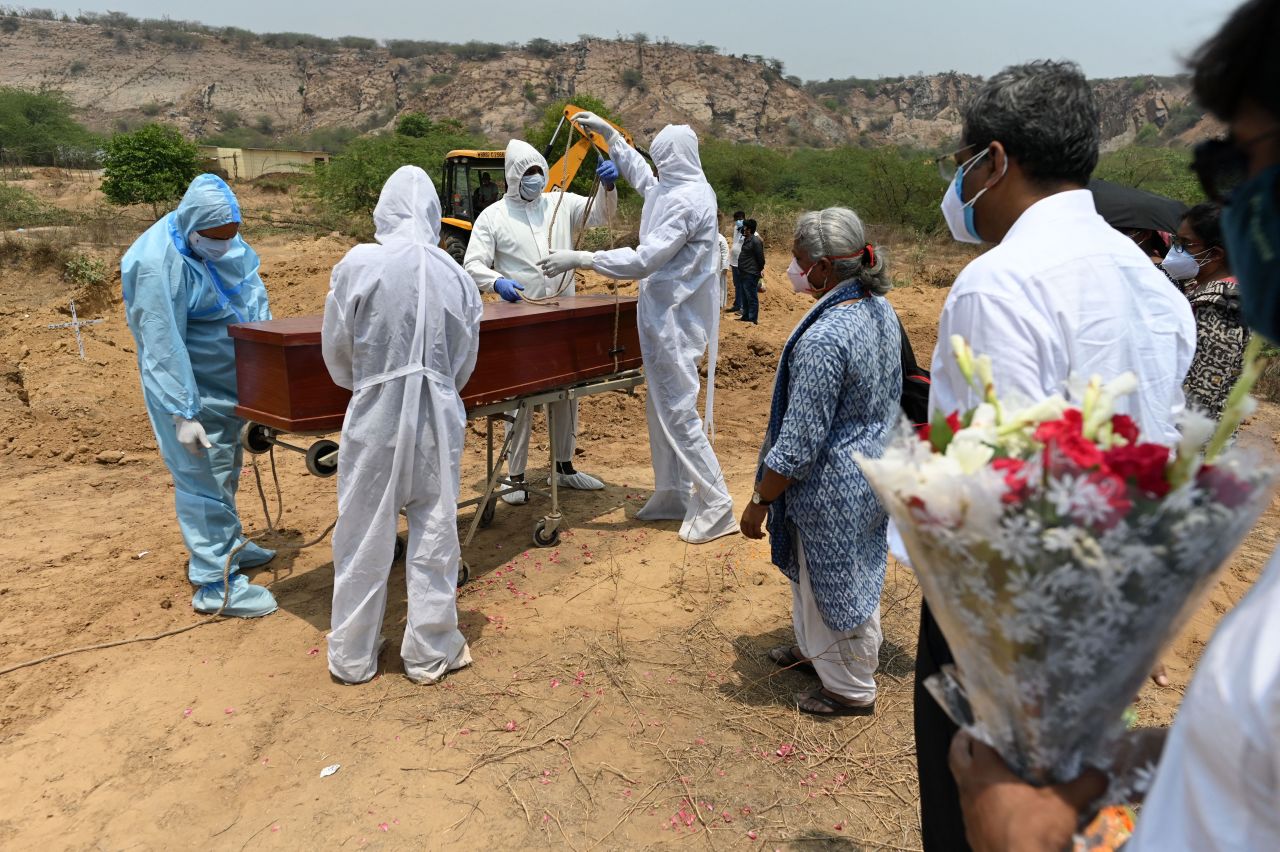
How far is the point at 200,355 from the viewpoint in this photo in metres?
3.91

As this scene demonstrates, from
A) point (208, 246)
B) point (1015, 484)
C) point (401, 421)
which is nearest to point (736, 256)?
point (208, 246)

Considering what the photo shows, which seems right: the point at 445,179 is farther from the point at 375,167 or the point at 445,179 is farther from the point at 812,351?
the point at 812,351

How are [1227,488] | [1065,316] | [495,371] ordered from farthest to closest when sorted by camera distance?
[495,371], [1065,316], [1227,488]

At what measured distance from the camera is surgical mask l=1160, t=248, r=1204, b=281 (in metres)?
4.00

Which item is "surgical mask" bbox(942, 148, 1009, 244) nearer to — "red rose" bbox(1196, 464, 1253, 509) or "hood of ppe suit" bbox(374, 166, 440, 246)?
"red rose" bbox(1196, 464, 1253, 509)

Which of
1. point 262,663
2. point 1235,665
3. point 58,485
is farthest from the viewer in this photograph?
point 58,485

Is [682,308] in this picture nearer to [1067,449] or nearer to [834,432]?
[834,432]

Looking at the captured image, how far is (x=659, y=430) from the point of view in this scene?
5.04m

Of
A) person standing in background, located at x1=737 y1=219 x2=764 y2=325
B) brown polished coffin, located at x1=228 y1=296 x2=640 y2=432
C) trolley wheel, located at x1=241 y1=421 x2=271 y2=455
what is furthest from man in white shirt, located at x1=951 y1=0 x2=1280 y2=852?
person standing in background, located at x1=737 y1=219 x2=764 y2=325

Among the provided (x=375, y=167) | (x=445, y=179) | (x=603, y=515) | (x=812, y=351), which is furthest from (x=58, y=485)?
(x=375, y=167)

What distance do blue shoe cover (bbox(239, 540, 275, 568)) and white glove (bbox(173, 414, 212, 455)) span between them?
911 millimetres

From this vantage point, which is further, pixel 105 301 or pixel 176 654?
pixel 105 301

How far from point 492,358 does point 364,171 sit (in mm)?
20421

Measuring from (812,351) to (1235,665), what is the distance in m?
1.95
